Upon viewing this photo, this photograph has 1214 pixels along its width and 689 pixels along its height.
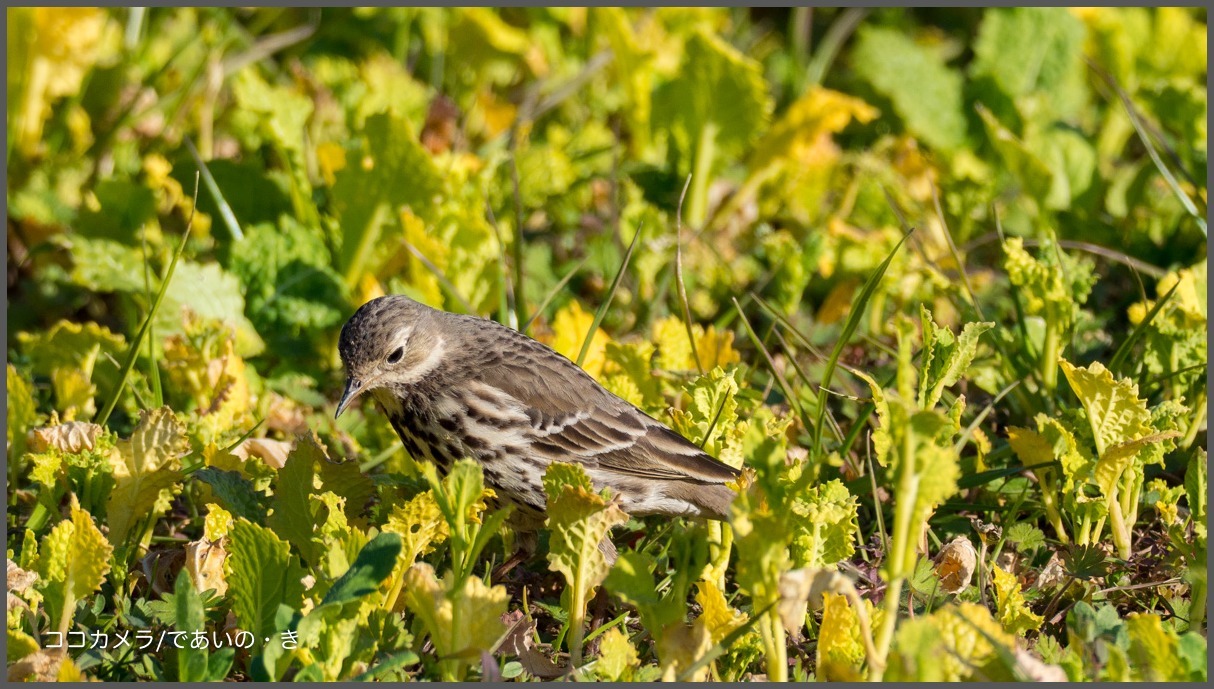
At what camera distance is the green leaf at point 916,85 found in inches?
281

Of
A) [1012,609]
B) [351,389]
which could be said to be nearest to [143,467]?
[351,389]

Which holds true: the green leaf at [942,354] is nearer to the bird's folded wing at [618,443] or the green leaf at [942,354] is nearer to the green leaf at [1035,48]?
the bird's folded wing at [618,443]

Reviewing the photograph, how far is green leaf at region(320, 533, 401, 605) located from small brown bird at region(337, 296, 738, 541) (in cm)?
96

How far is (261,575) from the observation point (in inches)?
140

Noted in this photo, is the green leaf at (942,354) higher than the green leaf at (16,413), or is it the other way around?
the green leaf at (942,354)

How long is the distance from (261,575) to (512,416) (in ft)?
3.89

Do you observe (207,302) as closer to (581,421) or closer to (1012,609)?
(581,421)

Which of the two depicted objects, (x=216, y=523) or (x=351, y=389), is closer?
(x=216, y=523)

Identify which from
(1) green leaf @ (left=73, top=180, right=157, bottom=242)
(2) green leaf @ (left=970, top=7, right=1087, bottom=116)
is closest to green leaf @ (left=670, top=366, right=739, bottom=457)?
(1) green leaf @ (left=73, top=180, right=157, bottom=242)

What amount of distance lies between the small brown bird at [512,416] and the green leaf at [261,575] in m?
0.88

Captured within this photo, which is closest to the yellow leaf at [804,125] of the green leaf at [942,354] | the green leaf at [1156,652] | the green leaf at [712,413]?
the green leaf at [712,413]

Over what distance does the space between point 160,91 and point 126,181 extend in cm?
179

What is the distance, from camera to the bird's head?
179 inches

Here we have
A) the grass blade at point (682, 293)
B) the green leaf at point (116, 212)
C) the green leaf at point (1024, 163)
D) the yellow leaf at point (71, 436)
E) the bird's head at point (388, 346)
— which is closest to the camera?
the yellow leaf at point (71, 436)
